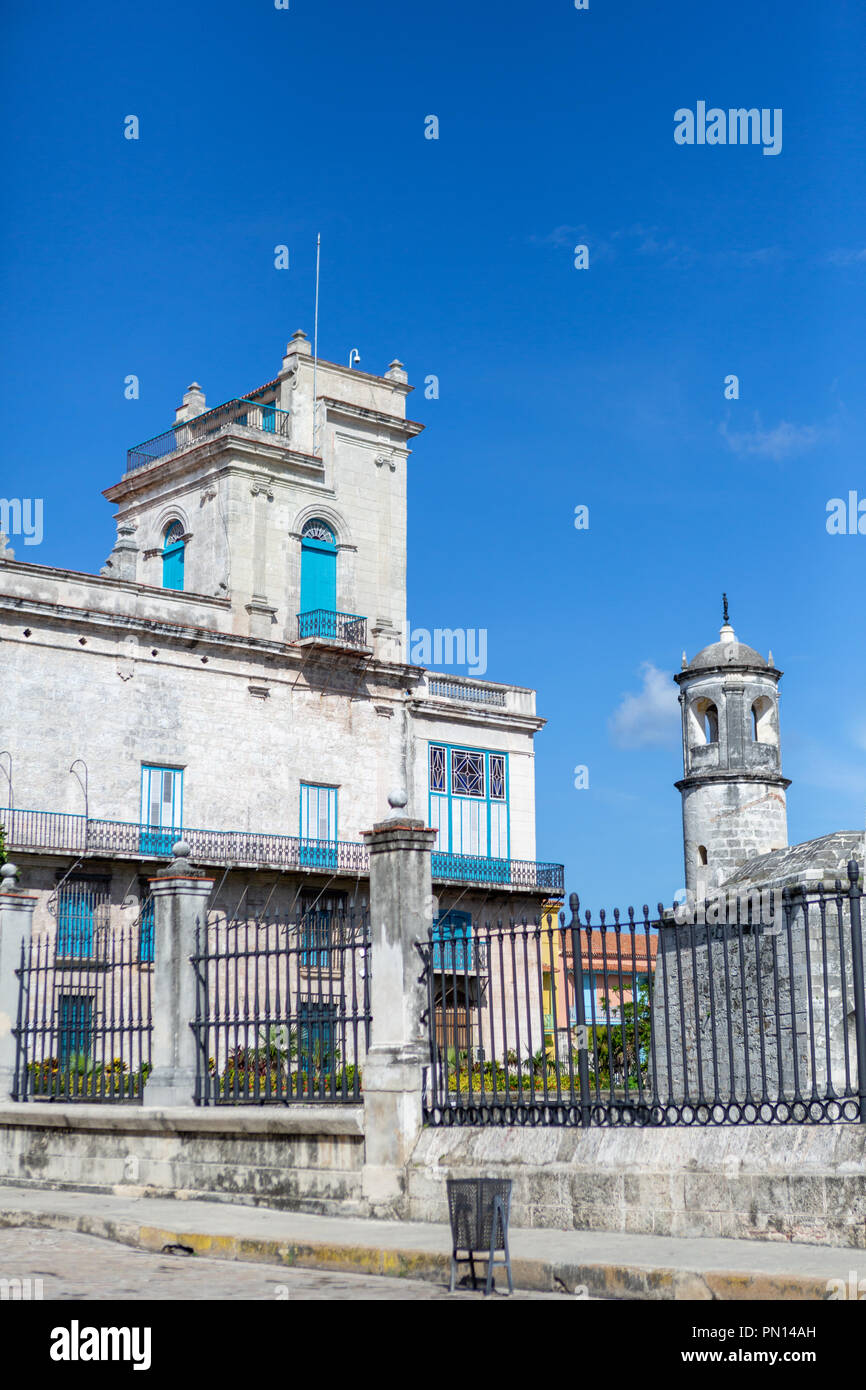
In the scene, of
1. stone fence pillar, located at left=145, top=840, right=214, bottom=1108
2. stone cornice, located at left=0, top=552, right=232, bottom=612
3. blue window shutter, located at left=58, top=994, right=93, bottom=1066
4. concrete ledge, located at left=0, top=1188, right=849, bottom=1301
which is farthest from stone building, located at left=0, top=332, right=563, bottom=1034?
concrete ledge, located at left=0, top=1188, right=849, bottom=1301

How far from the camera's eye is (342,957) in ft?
42.7

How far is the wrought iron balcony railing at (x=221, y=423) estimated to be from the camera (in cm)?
3616

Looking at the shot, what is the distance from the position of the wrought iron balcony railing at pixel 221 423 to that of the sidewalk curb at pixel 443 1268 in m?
26.1

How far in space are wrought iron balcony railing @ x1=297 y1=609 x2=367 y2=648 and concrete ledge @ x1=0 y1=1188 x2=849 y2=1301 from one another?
2279 cm

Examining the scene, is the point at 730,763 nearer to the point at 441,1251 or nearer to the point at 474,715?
the point at 474,715

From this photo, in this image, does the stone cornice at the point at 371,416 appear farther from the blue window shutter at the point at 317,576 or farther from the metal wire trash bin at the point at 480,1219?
the metal wire trash bin at the point at 480,1219

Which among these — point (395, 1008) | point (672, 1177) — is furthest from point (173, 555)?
point (672, 1177)

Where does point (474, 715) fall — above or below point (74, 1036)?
above

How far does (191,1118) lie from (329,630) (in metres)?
22.5

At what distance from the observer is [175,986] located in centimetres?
1405

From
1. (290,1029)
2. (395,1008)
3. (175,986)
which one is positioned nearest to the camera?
(395,1008)
